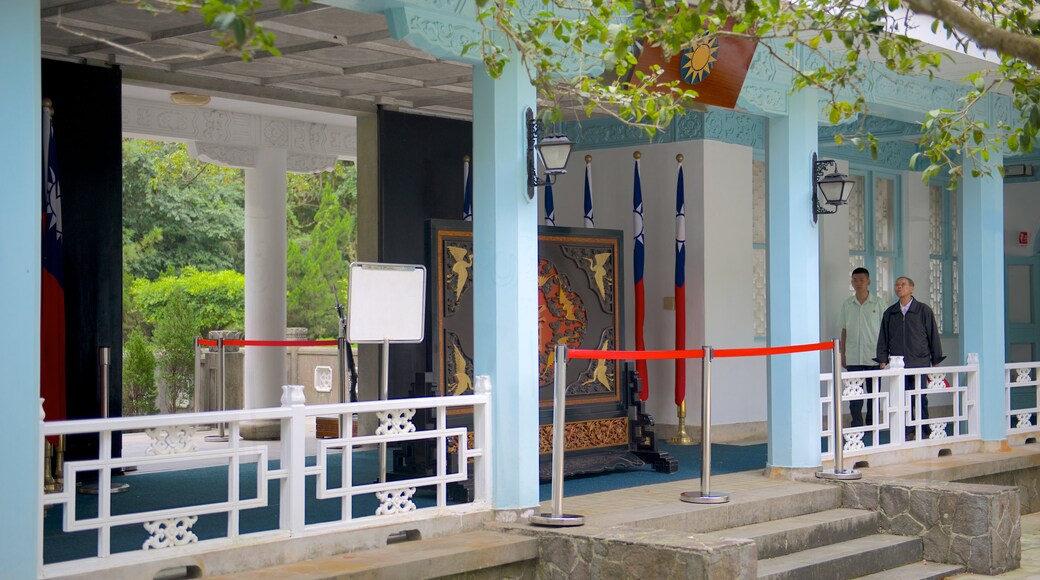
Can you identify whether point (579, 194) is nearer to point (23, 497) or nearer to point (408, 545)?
point (408, 545)

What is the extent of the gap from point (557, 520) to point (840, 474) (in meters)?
2.95

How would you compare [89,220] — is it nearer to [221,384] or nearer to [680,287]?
[221,384]

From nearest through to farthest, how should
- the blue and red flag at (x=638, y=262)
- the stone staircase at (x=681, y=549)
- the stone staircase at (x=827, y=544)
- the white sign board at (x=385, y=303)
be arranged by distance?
the stone staircase at (x=681, y=549) → the white sign board at (x=385, y=303) → the stone staircase at (x=827, y=544) → the blue and red flag at (x=638, y=262)

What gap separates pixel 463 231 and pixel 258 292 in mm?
4531

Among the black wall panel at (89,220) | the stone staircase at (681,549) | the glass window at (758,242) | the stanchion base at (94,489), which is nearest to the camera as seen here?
the stone staircase at (681,549)

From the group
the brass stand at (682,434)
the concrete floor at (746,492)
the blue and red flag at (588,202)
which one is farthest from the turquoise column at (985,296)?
the blue and red flag at (588,202)

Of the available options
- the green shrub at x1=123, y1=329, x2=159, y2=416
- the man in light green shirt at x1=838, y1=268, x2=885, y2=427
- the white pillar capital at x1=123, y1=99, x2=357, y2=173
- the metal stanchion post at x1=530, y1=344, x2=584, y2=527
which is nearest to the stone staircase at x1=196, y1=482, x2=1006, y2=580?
the metal stanchion post at x1=530, y1=344, x2=584, y2=527

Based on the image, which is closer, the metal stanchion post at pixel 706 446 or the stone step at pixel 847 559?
the stone step at pixel 847 559

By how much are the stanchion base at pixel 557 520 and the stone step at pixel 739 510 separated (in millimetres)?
139

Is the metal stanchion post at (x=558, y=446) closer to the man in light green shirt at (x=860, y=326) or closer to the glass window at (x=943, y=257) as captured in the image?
the man in light green shirt at (x=860, y=326)

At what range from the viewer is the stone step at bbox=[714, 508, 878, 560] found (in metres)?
7.60

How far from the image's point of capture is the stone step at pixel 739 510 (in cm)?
725

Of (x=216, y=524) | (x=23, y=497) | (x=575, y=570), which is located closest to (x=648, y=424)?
(x=575, y=570)

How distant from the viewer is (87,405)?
8.59 m
